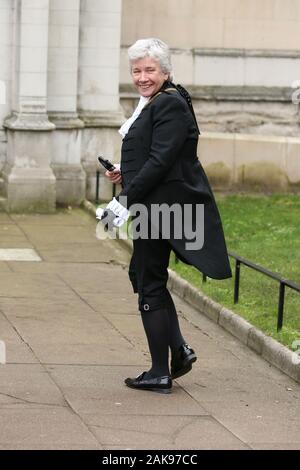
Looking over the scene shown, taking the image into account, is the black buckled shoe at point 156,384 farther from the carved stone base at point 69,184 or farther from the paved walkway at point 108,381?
the carved stone base at point 69,184

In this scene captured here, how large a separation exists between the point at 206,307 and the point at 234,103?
9.20m

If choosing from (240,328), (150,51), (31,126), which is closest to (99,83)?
(31,126)

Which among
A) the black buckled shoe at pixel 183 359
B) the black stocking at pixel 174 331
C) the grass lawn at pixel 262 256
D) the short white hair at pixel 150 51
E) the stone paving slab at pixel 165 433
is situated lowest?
the grass lawn at pixel 262 256

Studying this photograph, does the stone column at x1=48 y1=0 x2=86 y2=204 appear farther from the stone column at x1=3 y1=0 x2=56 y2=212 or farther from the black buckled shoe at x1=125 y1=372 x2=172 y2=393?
the black buckled shoe at x1=125 y1=372 x2=172 y2=393

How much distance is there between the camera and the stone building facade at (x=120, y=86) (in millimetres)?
17156

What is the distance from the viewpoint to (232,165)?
1942 cm

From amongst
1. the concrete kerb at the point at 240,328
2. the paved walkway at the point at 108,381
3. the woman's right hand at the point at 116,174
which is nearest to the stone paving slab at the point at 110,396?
the paved walkway at the point at 108,381

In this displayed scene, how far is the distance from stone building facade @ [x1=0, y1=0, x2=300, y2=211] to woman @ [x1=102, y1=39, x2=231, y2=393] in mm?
8999

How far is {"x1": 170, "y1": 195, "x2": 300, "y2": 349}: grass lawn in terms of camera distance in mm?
10586

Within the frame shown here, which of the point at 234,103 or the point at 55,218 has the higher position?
the point at 234,103

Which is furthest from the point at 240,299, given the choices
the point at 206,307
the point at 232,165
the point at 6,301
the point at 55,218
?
the point at 232,165
